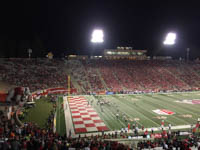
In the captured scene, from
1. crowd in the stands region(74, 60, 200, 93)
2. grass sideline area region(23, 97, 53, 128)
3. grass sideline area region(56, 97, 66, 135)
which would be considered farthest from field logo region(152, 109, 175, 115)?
crowd in the stands region(74, 60, 200, 93)

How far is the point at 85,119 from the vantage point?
21.6m

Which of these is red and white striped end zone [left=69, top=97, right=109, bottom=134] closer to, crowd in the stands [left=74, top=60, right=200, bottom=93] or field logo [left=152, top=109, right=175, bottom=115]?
field logo [left=152, top=109, right=175, bottom=115]

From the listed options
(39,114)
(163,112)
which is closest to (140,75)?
(163,112)

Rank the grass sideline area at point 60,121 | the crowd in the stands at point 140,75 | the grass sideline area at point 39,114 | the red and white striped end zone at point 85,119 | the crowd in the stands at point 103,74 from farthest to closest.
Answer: the crowd in the stands at point 140,75 → the crowd in the stands at point 103,74 → the grass sideline area at point 39,114 → the red and white striped end zone at point 85,119 → the grass sideline area at point 60,121

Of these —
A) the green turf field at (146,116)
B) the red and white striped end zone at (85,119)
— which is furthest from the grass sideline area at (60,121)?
the green turf field at (146,116)

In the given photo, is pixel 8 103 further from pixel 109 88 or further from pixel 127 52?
pixel 127 52

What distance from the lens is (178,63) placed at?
63.5 meters

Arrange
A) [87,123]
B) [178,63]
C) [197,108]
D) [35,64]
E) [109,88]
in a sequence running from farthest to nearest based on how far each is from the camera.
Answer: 1. [178,63]
2. [35,64]
3. [109,88]
4. [197,108]
5. [87,123]

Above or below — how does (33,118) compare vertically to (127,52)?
below

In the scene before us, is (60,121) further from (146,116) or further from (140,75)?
(140,75)

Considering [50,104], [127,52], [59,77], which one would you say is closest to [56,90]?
[59,77]

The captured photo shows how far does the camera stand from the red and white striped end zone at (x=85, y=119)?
18391 millimetres

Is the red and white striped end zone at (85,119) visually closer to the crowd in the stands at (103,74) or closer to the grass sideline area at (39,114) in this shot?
the grass sideline area at (39,114)

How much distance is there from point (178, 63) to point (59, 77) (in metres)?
44.8
